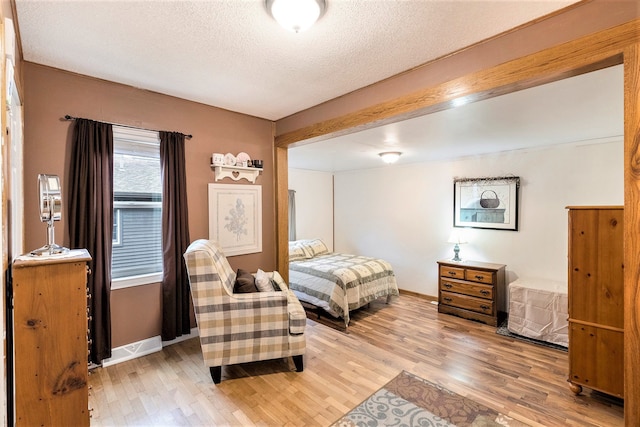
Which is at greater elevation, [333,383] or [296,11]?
[296,11]

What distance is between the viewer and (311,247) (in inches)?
201

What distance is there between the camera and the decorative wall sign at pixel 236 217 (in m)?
3.11

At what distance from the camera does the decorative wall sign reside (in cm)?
311

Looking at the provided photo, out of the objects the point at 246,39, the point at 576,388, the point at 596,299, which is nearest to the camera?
the point at 246,39

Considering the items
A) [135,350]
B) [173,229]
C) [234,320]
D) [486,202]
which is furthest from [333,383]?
[486,202]

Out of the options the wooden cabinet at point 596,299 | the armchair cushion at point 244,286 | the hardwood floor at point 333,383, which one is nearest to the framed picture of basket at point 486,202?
the hardwood floor at point 333,383

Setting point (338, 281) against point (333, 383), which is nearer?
point (333, 383)

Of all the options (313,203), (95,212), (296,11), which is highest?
(296,11)

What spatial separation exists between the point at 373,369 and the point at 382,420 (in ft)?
2.14

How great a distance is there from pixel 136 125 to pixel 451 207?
14.7 feet

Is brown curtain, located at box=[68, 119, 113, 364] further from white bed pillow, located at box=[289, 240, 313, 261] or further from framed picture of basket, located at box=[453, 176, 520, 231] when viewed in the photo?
framed picture of basket, located at box=[453, 176, 520, 231]

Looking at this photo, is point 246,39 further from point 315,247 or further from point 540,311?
point 540,311

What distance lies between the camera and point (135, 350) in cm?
268

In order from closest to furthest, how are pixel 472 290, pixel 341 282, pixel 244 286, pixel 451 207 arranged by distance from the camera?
pixel 244 286, pixel 341 282, pixel 472 290, pixel 451 207
